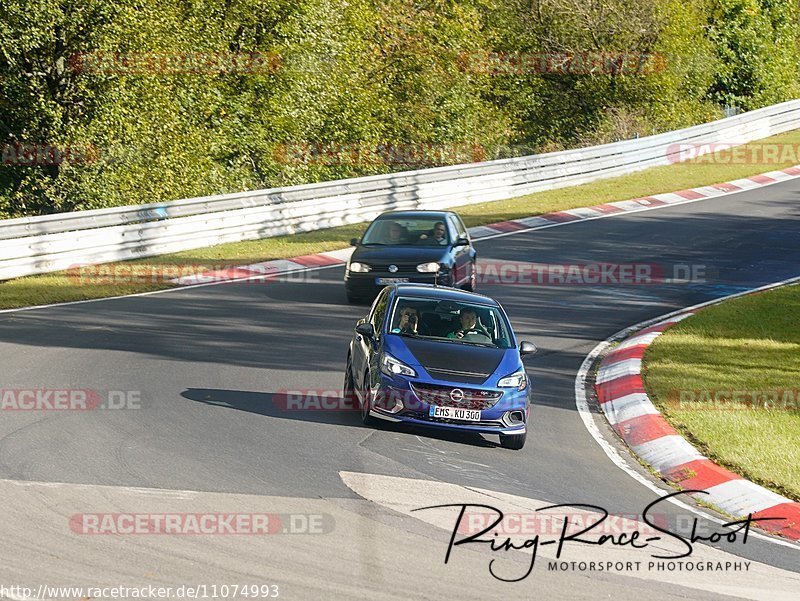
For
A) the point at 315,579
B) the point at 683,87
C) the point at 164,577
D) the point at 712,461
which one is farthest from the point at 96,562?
the point at 683,87

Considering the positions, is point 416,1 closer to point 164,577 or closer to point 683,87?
point 683,87

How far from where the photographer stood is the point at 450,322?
12.9 meters

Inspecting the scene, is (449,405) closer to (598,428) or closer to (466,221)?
(598,428)

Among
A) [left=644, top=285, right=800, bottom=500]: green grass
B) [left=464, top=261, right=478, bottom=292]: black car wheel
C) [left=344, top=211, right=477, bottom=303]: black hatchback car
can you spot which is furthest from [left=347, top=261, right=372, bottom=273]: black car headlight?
[left=644, top=285, right=800, bottom=500]: green grass

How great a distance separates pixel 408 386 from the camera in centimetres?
1158

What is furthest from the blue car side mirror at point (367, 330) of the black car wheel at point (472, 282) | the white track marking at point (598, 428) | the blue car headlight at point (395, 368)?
the black car wheel at point (472, 282)

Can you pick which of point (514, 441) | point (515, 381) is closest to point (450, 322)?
point (515, 381)

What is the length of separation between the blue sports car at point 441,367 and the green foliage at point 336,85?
17.7 m

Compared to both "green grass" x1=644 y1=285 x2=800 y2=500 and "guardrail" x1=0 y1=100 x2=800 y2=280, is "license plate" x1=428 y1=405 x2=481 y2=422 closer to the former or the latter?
"green grass" x1=644 y1=285 x2=800 y2=500

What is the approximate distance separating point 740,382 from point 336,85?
26.7 m

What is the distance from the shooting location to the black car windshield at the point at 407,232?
20156mm

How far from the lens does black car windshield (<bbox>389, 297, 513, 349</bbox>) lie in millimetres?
12695

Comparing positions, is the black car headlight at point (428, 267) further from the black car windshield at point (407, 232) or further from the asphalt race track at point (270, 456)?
the asphalt race track at point (270, 456)

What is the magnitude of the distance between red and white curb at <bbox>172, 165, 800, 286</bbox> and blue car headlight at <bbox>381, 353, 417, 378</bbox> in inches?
411
